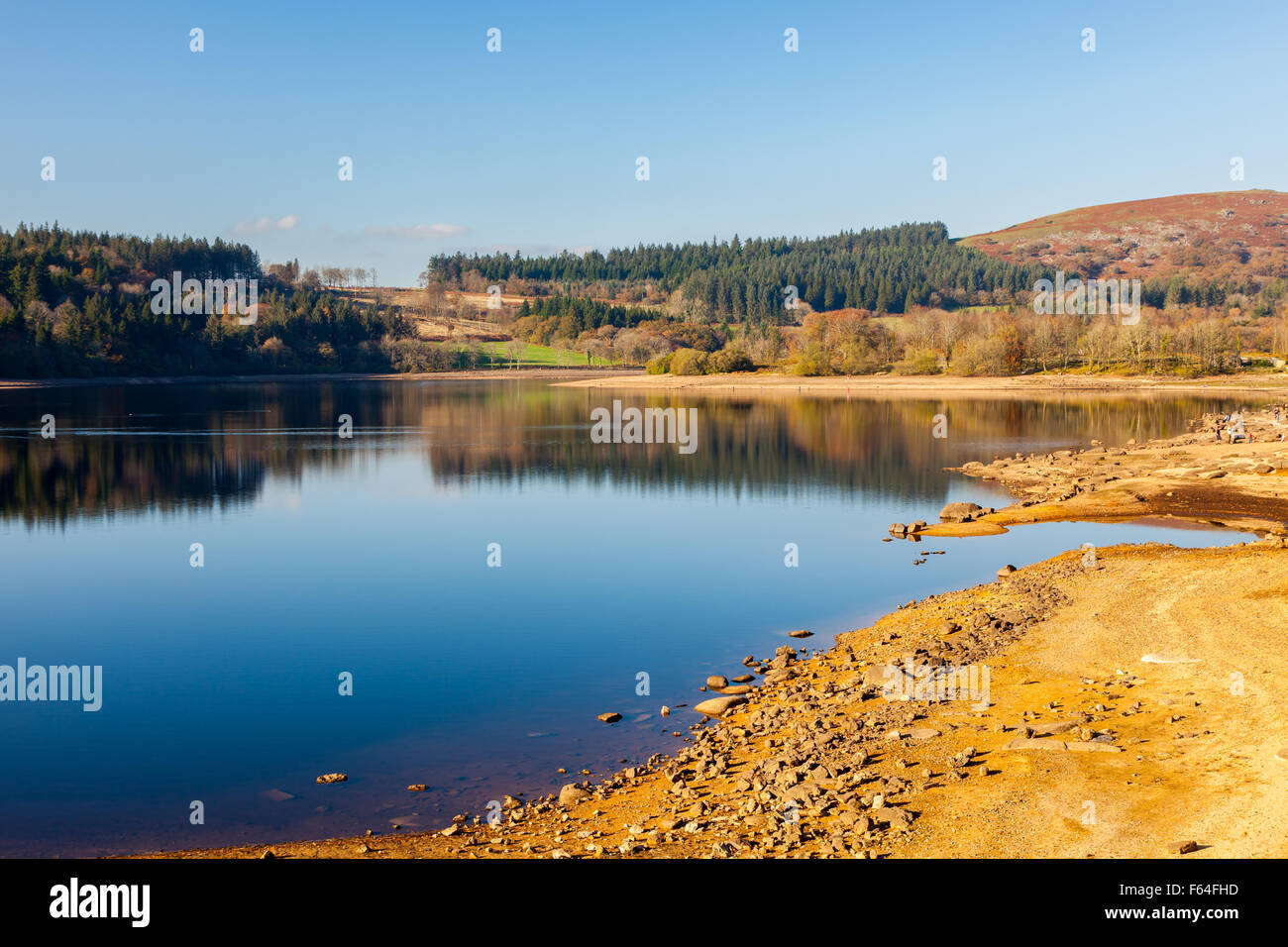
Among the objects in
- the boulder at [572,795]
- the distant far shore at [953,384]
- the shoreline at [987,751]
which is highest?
the distant far shore at [953,384]

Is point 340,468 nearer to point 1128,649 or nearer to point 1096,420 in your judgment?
point 1128,649

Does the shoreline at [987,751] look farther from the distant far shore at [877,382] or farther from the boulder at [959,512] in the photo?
the distant far shore at [877,382]

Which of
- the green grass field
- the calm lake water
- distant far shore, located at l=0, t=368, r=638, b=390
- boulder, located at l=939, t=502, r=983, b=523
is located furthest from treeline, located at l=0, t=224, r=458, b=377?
boulder, located at l=939, t=502, r=983, b=523

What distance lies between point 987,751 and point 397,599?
14.2 m

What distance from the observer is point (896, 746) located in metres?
11.6

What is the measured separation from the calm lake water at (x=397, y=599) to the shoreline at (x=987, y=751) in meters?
1.20

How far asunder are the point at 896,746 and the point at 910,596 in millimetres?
10241

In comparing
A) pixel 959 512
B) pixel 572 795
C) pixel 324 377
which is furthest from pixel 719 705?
pixel 324 377

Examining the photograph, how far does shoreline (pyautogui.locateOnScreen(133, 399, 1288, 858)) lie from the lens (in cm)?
893

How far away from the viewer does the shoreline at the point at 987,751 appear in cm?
893

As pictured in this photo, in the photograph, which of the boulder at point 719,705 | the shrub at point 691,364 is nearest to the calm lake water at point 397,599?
the boulder at point 719,705

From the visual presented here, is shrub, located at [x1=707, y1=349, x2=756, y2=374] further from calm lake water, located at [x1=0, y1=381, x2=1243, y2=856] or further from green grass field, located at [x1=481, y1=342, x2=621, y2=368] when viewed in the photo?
calm lake water, located at [x1=0, y1=381, x2=1243, y2=856]

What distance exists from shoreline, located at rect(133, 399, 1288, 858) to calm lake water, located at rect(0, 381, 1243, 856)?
1.20 meters

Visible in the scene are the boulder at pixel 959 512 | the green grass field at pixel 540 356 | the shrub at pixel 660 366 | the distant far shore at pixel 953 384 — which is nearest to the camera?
the boulder at pixel 959 512
